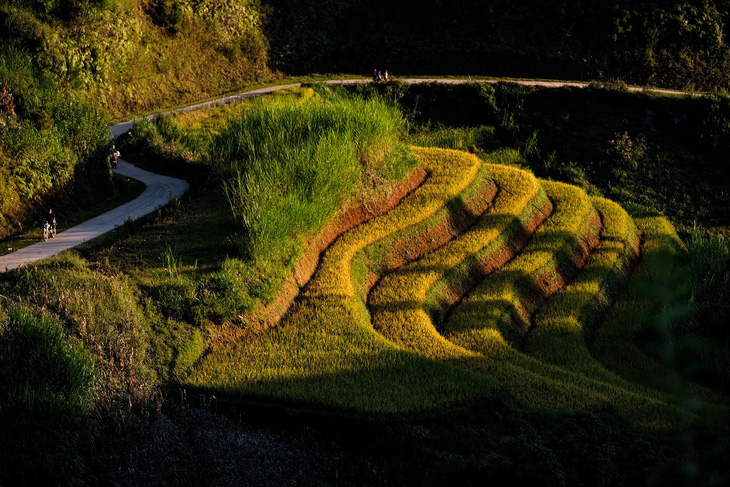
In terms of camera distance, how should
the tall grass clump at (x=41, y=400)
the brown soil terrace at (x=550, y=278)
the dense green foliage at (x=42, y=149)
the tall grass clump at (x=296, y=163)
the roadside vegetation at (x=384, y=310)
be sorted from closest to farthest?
the tall grass clump at (x=41, y=400) → the roadside vegetation at (x=384, y=310) → the tall grass clump at (x=296, y=163) → the brown soil terrace at (x=550, y=278) → the dense green foliage at (x=42, y=149)

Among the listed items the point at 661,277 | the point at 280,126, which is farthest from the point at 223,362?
the point at 661,277

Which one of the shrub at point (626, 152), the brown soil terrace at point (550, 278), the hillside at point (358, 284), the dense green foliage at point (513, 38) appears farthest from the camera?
the dense green foliage at point (513, 38)

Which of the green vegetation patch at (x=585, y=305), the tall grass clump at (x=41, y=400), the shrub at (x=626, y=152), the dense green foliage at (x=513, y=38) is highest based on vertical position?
the dense green foliage at (x=513, y=38)

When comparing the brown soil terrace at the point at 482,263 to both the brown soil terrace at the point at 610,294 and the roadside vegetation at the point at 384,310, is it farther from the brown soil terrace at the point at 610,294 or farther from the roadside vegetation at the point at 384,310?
the brown soil terrace at the point at 610,294

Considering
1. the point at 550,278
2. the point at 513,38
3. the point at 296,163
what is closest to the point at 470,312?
the point at 550,278

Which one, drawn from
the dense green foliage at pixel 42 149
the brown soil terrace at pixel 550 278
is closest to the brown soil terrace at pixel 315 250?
the brown soil terrace at pixel 550 278

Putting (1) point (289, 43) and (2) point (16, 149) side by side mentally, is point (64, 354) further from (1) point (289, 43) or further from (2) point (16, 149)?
(1) point (289, 43)

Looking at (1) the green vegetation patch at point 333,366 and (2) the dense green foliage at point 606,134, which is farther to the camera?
(2) the dense green foliage at point 606,134

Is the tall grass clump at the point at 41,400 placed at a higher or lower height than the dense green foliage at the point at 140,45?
lower
